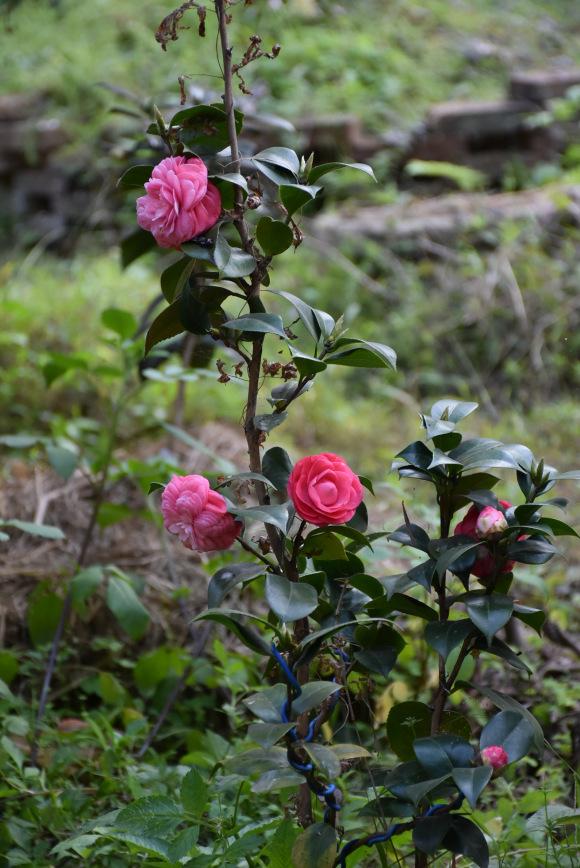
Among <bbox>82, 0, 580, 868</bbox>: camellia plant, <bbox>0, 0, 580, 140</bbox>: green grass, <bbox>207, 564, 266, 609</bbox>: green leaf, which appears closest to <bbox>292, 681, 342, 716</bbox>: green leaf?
<bbox>82, 0, 580, 868</bbox>: camellia plant

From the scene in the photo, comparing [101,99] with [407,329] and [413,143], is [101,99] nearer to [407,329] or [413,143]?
[413,143]

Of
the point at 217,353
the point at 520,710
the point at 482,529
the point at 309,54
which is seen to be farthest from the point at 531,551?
the point at 309,54

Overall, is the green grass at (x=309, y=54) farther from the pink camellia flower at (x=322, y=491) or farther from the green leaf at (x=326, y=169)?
the pink camellia flower at (x=322, y=491)

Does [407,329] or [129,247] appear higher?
[129,247]

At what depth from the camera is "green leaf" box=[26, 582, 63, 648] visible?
2221 millimetres

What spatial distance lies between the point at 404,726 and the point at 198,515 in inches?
17.0

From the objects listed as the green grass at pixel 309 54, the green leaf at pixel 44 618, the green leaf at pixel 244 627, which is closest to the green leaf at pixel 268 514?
the green leaf at pixel 244 627

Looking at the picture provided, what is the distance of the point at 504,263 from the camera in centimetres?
474

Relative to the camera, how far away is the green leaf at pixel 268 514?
4.03 feet

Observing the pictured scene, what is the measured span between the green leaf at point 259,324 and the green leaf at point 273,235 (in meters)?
0.09

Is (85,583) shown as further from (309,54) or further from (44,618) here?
(309,54)

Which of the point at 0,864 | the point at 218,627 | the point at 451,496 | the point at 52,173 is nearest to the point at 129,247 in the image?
the point at 218,627

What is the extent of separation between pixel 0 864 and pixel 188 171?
1.04 metres

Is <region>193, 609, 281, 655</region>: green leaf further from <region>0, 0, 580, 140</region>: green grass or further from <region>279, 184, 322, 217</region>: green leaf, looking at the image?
<region>0, 0, 580, 140</region>: green grass
